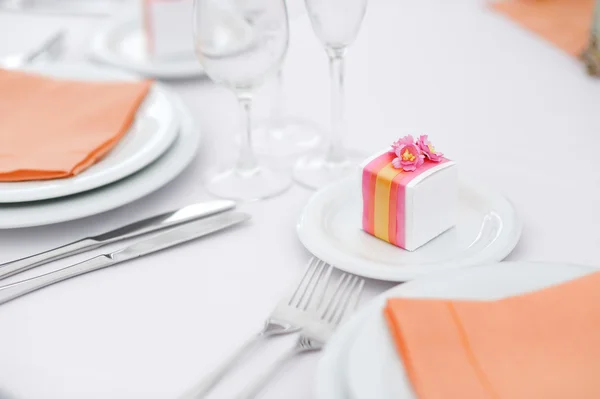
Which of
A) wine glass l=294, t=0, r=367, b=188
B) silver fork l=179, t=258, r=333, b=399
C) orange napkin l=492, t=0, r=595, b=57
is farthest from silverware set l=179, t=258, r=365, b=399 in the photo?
orange napkin l=492, t=0, r=595, b=57

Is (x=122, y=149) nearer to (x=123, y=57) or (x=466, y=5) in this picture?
(x=123, y=57)

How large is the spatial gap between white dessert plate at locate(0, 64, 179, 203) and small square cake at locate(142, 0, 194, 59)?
0.13 metres

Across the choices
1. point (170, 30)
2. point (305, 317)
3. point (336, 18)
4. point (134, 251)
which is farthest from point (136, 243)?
point (170, 30)

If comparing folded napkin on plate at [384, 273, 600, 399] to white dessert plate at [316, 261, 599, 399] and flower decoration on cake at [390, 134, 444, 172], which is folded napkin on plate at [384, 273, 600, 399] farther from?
flower decoration on cake at [390, 134, 444, 172]

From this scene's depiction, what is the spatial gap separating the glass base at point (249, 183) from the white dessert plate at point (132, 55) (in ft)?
1.09

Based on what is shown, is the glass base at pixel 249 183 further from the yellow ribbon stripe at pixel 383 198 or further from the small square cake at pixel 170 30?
the small square cake at pixel 170 30

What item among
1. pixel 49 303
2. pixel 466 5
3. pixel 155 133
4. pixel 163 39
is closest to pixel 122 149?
pixel 155 133

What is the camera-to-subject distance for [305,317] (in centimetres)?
65

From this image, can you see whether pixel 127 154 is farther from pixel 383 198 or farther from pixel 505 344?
pixel 505 344

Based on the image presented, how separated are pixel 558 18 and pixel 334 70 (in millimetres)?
635

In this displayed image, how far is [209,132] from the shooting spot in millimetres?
1055

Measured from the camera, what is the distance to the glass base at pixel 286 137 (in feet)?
3.34

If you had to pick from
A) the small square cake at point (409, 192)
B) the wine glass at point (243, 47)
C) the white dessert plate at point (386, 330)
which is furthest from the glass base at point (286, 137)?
the white dessert plate at point (386, 330)

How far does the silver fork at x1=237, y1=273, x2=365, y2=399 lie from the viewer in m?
0.59
